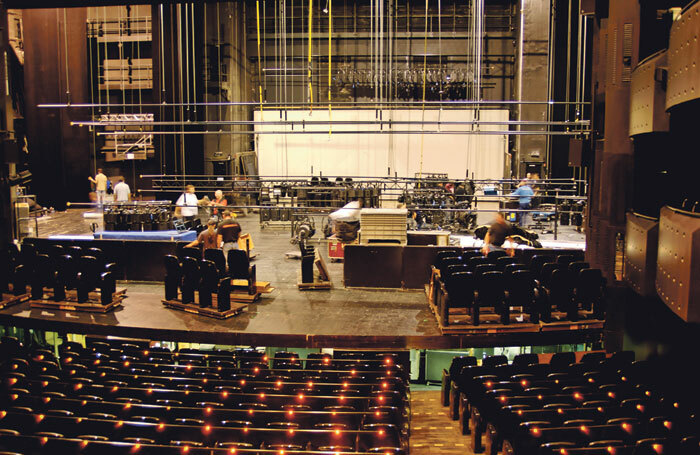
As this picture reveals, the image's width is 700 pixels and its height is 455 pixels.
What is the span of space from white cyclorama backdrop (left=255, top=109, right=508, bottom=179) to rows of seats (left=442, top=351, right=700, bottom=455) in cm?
1538

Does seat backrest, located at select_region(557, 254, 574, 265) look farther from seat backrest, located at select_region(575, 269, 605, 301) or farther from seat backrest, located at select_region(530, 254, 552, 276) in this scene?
seat backrest, located at select_region(575, 269, 605, 301)

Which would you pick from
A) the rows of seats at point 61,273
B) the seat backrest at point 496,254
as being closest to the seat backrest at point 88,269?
the rows of seats at point 61,273

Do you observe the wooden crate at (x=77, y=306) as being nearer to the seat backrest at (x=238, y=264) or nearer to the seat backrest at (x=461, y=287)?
the seat backrest at (x=238, y=264)

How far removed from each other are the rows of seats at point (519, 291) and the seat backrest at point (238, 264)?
3.23m

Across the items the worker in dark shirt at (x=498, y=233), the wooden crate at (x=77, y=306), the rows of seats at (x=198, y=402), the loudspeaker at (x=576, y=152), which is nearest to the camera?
the rows of seats at (x=198, y=402)

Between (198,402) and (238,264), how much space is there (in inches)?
160

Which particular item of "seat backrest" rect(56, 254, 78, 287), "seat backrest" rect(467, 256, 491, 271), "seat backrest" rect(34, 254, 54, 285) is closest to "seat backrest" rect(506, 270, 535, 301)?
"seat backrest" rect(467, 256, 491, 271)

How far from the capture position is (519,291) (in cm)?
905

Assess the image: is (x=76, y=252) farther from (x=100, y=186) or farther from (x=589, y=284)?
(x=100, y=186)

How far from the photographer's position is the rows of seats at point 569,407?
5.46 m

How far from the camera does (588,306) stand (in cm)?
949

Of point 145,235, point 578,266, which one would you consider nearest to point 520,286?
point 578,266

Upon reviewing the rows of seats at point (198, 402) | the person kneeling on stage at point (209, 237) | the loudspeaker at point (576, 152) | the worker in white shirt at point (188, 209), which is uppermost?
the loudspeaker at point (576, 152)

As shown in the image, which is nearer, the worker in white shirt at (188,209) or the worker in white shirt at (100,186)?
the worker in white shirt at (188,209)
